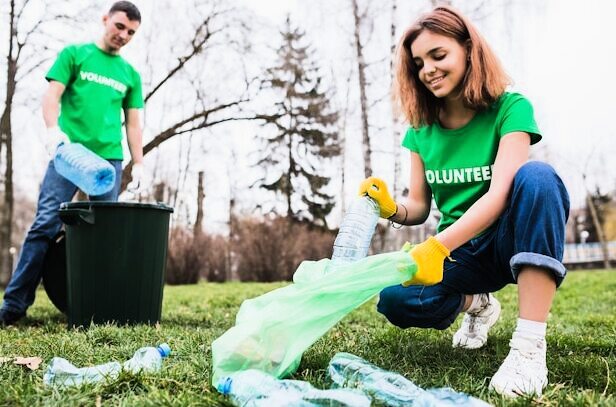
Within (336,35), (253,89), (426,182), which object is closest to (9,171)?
(253,89)

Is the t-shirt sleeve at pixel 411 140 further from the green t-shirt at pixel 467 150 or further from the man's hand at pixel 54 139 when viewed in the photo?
the man's hand at pixel 54 139

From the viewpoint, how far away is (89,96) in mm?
3420

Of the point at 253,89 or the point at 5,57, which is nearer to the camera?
the point at 5,57

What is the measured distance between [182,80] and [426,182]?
11.8 m

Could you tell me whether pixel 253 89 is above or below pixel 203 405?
above

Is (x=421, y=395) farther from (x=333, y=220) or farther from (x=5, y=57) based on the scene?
(x=333, y=220)

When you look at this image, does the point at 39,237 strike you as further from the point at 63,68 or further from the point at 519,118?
the point at 519,118

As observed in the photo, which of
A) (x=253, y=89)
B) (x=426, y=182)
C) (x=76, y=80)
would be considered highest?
(x=253, y=89)

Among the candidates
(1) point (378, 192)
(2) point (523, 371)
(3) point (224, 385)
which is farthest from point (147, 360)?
(2) point (523, 371)

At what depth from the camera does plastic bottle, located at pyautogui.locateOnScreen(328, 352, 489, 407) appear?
136 cm

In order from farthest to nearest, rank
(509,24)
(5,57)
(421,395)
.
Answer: (5,57) → (509,24) → (421,395)

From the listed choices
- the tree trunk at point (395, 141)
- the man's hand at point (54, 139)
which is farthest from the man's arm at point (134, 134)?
the tree trunk at point (395, 141)

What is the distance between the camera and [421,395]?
4.57 feet

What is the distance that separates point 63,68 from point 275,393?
2.70 m
